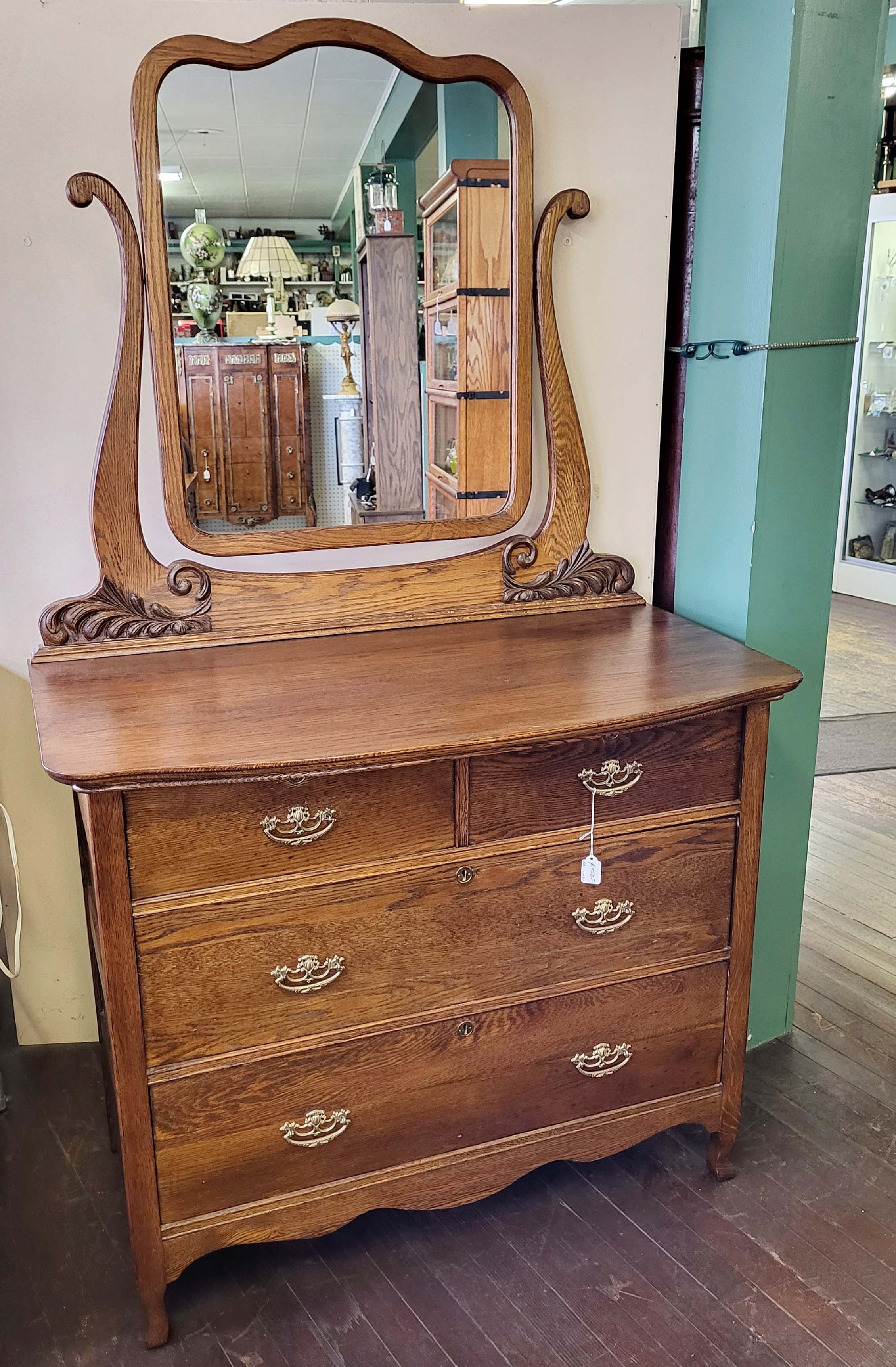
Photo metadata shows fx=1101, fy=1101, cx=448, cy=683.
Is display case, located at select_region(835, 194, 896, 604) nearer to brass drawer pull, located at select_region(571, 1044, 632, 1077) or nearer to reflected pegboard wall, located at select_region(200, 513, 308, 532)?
reflected pegboard wall, located at select_region(200, 513, 308, 532)

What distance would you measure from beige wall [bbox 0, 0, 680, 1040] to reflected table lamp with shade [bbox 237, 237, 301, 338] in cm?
20

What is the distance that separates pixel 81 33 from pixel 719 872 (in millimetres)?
1629

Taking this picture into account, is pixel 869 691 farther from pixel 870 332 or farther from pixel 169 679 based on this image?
pixel 169 679

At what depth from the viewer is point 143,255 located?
172cm

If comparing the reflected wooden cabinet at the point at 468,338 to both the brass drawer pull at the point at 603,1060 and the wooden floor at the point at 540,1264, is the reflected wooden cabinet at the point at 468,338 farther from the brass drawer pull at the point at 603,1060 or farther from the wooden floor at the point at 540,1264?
the wooden floor at the point at 540,1264

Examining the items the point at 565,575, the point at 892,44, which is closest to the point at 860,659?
the point at 892,44

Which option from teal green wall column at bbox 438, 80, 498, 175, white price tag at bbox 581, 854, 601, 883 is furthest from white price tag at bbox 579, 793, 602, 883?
teal green wall column at bbox 438, 80, 498, 175

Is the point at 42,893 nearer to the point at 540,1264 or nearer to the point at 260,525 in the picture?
the point at 260,525

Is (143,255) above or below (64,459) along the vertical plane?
above

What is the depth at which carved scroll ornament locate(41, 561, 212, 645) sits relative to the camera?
5.82 feet

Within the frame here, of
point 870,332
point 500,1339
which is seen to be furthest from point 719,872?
point 870,332

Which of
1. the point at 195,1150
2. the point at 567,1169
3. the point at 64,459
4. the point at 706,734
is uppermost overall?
the point at 64,459

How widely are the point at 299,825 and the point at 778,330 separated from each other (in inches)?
44.7

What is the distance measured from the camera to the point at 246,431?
1.84 metres
